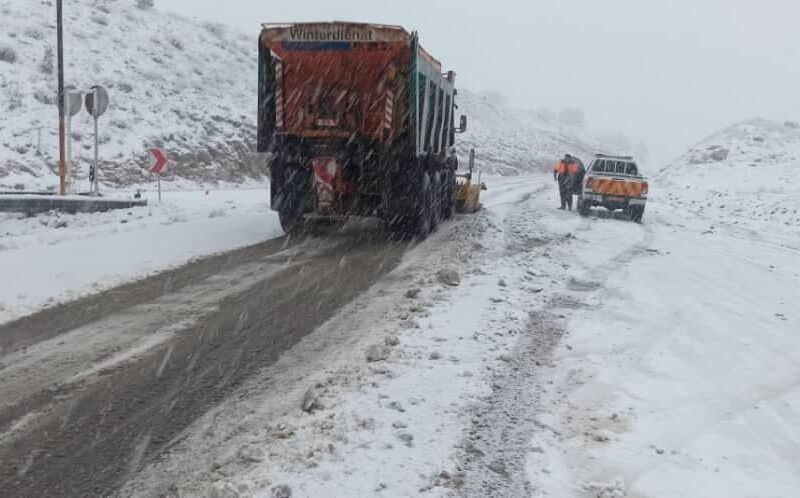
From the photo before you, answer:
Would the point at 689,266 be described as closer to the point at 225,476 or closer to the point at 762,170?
the point at 225,476

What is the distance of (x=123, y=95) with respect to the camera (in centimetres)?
2819

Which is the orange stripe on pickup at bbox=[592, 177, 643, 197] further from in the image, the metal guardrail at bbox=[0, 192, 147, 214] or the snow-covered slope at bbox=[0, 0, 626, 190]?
the snow-covered slope at bbox=[0, 0, 626, 190]

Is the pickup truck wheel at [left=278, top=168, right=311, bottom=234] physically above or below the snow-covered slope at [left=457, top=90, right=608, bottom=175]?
below

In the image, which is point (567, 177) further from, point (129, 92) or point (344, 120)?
point (129, 92)

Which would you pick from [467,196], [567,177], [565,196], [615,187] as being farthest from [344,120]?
[565,196]

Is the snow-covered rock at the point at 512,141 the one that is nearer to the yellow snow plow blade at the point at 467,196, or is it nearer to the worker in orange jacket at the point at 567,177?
the worker in orange jacket at the point at 567,177

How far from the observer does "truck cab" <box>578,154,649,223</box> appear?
704 inches

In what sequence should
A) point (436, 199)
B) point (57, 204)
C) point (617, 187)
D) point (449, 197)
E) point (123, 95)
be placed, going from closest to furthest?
point (436, 199) < point (57, 204) < point (449, 197) < point (617, 187) < point (123, 95)

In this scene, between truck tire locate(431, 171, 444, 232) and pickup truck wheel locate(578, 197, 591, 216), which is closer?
truck tire locate(431, 171, 444, 232)

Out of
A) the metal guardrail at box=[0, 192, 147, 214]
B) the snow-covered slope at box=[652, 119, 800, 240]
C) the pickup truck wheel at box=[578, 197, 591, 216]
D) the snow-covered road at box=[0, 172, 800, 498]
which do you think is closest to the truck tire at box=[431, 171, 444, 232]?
the snow-covered road at box=[0, 172, 800, 498]

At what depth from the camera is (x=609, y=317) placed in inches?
269

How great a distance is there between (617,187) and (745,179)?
16.5 m

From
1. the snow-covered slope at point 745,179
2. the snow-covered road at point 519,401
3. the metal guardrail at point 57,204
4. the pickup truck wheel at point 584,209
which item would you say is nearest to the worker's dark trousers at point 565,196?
the pickup truck wheel at point 584,209

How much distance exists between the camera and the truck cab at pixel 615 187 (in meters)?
17.9
